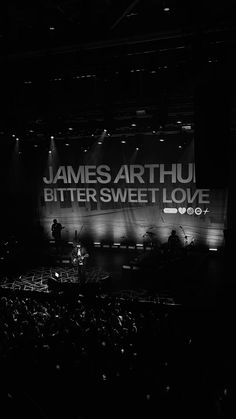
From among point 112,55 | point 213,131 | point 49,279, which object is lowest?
point 49,279

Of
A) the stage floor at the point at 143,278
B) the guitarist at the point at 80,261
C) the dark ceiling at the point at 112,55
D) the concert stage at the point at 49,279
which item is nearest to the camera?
the dark ceiling at the point at 112,55

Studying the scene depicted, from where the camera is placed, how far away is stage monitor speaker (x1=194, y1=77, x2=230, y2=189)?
16.6ft

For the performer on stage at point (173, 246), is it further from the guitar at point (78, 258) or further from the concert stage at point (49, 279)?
the guitar at point (78, 258)

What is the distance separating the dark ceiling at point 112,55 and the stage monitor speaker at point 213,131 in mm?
144

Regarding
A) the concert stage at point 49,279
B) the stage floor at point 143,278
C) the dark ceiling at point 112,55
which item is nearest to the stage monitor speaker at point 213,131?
the dark ceiling at point 112,55

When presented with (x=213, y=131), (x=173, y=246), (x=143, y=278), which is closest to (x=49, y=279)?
(x=143, y=278)

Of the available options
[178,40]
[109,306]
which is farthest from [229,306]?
[178,40]

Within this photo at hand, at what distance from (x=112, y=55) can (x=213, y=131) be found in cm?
348

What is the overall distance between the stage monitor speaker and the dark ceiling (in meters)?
0.14

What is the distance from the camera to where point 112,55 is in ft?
24.5

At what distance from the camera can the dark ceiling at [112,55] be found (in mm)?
6305

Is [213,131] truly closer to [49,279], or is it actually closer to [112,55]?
[112,55]

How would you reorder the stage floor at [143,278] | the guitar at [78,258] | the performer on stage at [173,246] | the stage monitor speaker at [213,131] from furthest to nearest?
the performer on stage at [173,246] → the guitar at [78,258] → the stage floor at [143,278] → the stage monitor speaker at [213,131]

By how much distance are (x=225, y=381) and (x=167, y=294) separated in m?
5.60
